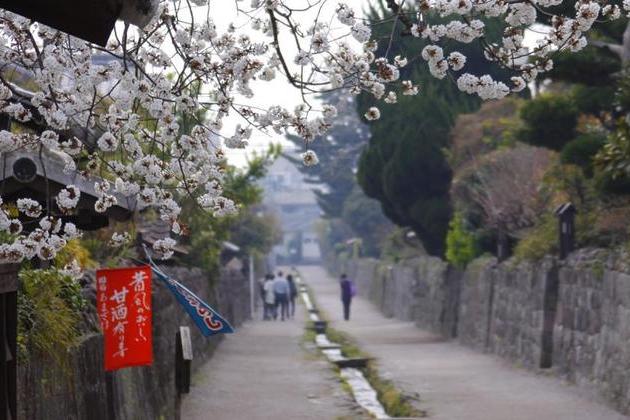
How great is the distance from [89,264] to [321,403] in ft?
14.8

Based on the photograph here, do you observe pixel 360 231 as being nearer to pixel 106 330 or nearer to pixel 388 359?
pixel 388 359

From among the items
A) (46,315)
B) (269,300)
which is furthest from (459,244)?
(46,315)

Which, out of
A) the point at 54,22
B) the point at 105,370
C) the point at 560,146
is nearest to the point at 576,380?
the point at 560,146

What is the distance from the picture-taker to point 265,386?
19078 mm

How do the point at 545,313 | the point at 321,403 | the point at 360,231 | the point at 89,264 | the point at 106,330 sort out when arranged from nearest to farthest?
the point at 106,330 < the point at 89,264 < the point at 321,403 < the point at 545,313 < the point at 360,231

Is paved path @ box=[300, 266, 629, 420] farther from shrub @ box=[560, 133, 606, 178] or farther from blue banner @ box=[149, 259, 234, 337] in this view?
blue banner @ box=[149, 259, 234, 337]

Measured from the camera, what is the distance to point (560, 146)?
21.0 m

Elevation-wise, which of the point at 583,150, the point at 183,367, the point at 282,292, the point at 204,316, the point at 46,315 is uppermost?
the point at 583,150

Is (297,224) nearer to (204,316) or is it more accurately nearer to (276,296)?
(276,296)

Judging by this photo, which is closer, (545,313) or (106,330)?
(106,330)

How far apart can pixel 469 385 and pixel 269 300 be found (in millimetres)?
23635

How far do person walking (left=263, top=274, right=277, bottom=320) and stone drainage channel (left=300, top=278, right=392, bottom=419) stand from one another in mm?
6955

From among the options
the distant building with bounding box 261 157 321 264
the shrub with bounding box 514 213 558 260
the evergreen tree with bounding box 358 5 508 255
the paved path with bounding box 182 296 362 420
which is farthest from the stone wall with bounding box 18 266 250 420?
the distant building with bounding box 261 157 321 264

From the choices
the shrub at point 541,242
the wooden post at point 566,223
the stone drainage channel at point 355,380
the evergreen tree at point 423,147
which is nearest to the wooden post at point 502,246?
→ the shrub at point 541,242
